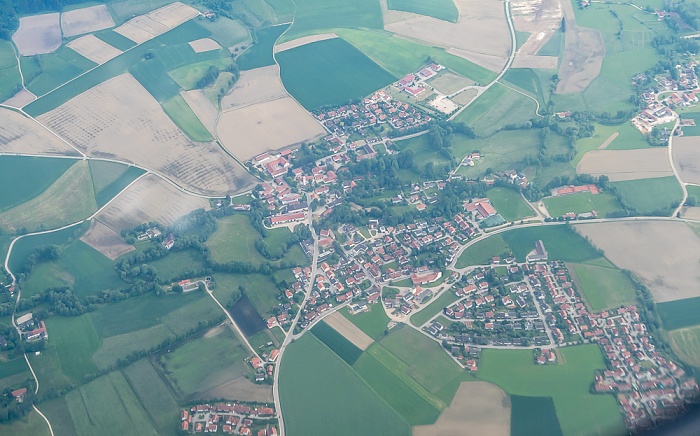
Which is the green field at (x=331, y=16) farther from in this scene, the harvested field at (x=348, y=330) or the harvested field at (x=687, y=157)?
the harvested field at (x=348, y=330)

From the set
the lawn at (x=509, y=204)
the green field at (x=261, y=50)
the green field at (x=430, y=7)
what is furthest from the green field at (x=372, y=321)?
the green field at (x=430, y=7)

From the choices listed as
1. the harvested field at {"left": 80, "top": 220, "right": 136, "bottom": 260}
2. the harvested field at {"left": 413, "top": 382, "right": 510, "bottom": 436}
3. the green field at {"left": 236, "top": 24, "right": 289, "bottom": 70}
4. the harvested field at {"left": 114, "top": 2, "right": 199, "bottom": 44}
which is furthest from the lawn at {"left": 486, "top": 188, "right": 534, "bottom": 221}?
the harvested field at {"left": 114, "top": 2, "right": 199, "bottom": 44}

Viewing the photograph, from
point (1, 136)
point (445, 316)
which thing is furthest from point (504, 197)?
point (1, 136)

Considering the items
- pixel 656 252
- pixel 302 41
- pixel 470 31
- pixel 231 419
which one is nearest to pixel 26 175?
pixel 302 41

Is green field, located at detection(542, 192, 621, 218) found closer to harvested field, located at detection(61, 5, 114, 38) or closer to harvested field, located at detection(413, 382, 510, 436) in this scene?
harvested field, located at detection(413, 382, 510, 436)

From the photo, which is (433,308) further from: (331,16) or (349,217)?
(331,16)
